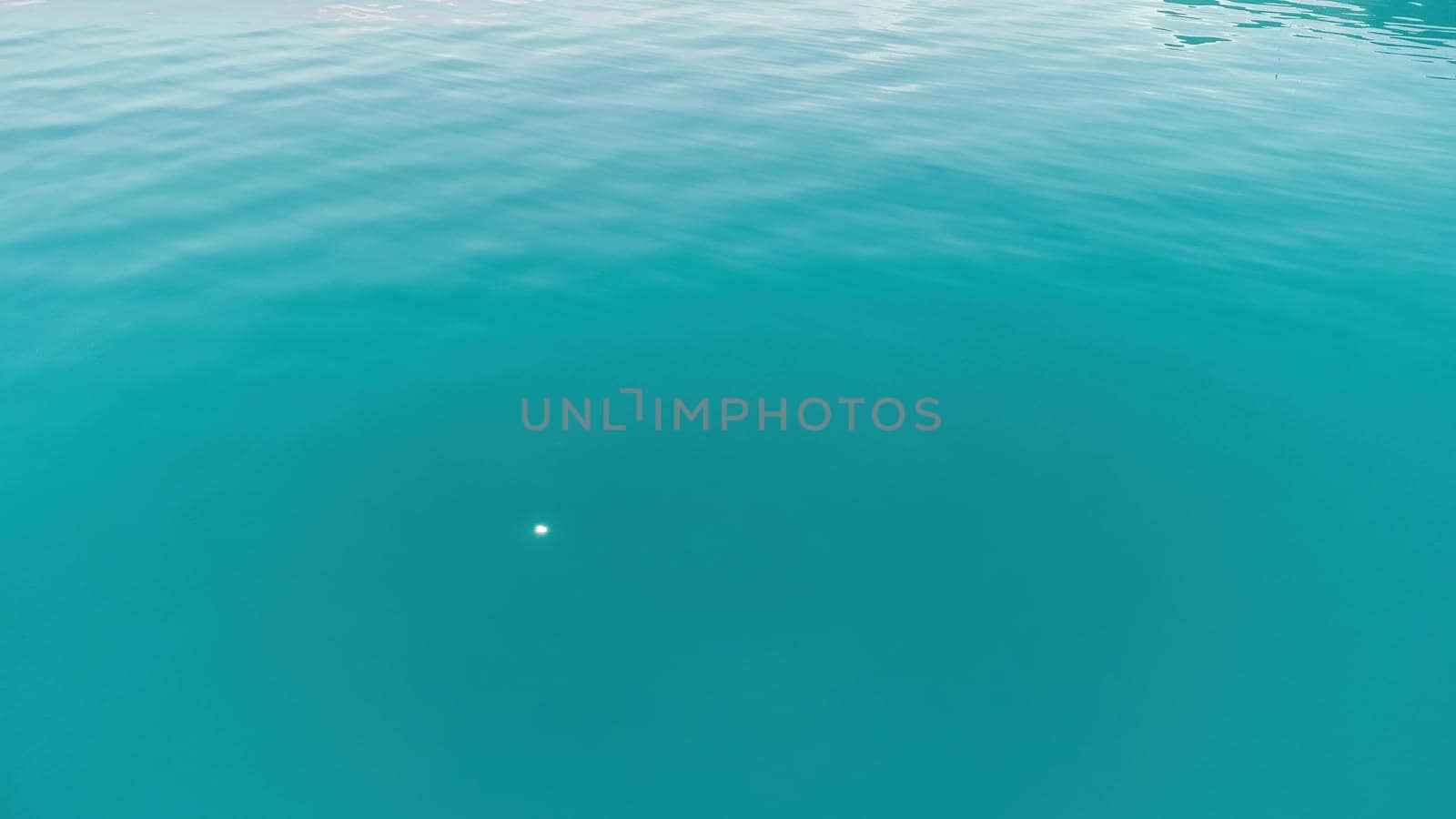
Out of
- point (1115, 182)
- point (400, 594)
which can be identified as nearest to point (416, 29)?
point (1115, 182)

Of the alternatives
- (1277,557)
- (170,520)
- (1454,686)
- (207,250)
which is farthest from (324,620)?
(1454,686)

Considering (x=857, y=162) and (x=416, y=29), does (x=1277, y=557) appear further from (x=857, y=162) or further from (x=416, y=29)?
(x=416, y=29)

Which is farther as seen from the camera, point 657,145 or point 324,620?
point 657,145

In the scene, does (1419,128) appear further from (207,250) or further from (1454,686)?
(207,250)

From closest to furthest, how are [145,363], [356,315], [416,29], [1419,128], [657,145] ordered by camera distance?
[145,363] → [356,315] → [657,145] → [1419,128] → [416,29]

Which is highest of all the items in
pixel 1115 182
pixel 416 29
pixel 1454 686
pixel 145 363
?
pixel 416 29

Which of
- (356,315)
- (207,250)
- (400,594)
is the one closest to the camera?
(400,594)

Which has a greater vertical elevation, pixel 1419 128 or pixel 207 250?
pixel 1419 128
